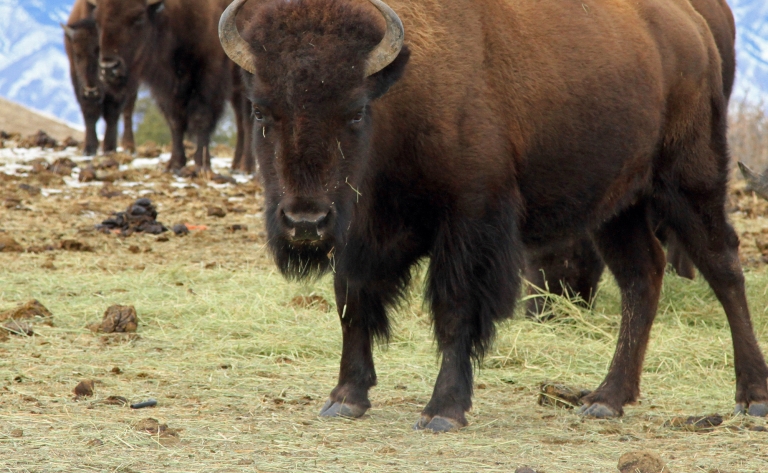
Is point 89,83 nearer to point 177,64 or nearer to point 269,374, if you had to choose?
point 177,64

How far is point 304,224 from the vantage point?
3.80 m

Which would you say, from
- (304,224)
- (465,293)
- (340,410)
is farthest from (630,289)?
(304,224)

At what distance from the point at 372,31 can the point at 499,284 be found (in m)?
1.24

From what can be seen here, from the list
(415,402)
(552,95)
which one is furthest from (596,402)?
(552,95)

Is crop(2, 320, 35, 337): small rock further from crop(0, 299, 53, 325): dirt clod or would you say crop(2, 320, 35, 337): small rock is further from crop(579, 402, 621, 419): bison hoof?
crop(579, 402, 621, 419): bison hoof

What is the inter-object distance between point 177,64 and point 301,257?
10.3m

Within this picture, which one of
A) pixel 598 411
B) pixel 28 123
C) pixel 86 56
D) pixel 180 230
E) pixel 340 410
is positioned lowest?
pixel 28 123

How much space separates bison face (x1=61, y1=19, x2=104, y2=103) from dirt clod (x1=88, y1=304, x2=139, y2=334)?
9.53 m

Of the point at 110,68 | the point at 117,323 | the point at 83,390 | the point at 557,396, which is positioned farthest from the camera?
the point at 110,68

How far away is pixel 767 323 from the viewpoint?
6590 millimetres

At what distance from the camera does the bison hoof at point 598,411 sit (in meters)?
4.75

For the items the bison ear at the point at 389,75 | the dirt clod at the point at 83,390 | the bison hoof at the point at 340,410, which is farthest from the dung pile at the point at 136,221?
the bison ear at the point at 389,75

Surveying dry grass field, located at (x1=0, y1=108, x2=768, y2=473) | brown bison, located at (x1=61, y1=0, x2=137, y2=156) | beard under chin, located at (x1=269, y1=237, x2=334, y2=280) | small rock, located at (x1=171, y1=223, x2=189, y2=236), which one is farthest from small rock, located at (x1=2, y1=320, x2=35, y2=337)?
brown bison, located at (x1=61, y1=0, x2=137, y2=156)

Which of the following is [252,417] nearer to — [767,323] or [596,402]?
[596,402]
